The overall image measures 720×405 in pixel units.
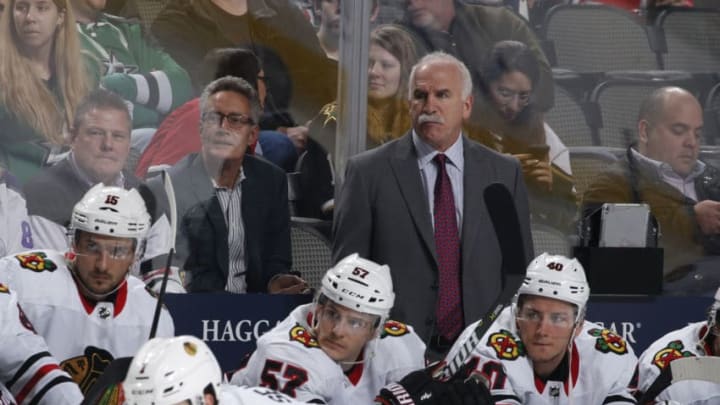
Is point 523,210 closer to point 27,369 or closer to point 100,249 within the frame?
point 100,249

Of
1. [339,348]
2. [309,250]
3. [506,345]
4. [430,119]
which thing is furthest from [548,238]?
[339,348]

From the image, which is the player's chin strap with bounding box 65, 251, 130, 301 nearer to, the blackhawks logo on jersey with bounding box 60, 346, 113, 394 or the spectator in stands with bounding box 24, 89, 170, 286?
the blackhawks logo on jersey with bounding box 60, 346, 113, 394

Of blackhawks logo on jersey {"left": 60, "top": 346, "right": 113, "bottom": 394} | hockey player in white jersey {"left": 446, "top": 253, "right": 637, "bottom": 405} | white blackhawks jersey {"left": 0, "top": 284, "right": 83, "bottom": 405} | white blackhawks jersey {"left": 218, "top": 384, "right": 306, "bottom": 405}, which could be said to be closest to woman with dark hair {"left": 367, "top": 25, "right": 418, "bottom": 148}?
hockey player in white jersey {"left": 446, "top": 253, "right": 637, "bottom": 405}

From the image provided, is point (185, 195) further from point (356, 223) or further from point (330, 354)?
point (330, 354)

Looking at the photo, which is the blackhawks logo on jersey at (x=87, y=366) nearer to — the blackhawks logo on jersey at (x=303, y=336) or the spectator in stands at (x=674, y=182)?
the blackhawks logo on jersey at (x=303, y=336)

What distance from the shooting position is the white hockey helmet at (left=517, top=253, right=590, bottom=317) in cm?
569

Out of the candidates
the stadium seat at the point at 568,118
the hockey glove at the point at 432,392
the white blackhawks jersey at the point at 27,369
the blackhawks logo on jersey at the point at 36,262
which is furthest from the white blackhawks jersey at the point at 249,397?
the stadium seat at the point at 568,118

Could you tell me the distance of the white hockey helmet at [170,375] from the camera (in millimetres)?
4039

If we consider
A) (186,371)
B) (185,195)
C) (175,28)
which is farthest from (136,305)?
(186,371)

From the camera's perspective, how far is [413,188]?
20.5 feet

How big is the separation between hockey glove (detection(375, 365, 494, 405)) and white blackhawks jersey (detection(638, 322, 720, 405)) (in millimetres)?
826

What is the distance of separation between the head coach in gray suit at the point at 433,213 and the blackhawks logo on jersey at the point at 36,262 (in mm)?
1051

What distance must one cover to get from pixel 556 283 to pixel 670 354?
544mm

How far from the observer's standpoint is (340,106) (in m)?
6.50
